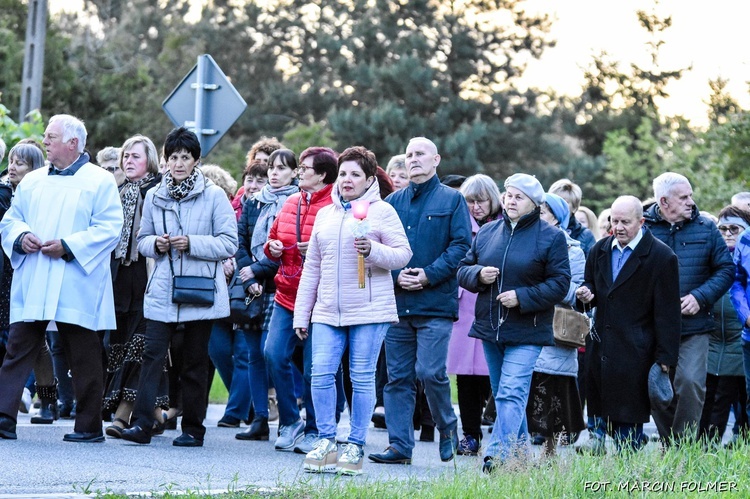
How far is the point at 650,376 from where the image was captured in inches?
349

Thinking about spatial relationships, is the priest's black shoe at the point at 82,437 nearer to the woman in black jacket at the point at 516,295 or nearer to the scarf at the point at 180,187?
the scarf at the point at 180,187

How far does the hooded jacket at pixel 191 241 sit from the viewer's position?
368 inches

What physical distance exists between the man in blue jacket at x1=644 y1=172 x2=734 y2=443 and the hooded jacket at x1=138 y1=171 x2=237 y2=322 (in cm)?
338

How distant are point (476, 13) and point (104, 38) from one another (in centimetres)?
1511

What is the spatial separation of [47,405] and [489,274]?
4.29 meters

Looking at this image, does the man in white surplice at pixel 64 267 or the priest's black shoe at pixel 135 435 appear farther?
the priest's black shoe at pixel 135 435

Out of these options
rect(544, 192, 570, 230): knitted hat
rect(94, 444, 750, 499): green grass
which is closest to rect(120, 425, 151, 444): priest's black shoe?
rect(94, 444, 750, 499): green grass

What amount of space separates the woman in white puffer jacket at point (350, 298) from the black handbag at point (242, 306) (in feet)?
5.62

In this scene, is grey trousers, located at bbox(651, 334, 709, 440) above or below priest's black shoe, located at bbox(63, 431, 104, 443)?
above

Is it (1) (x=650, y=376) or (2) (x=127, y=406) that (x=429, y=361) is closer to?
(1) (x=650, y=376)

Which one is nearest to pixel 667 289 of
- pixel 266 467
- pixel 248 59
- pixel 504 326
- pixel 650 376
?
pixel 650 376

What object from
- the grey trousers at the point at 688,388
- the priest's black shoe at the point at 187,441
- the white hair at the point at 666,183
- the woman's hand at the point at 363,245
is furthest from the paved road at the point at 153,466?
the white hair at the point at 666,183

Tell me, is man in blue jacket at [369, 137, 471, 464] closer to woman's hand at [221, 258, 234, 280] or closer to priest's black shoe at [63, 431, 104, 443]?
priest's black shoe at [63, 431, 104, 443]

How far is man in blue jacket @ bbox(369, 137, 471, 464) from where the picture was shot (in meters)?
9.07
